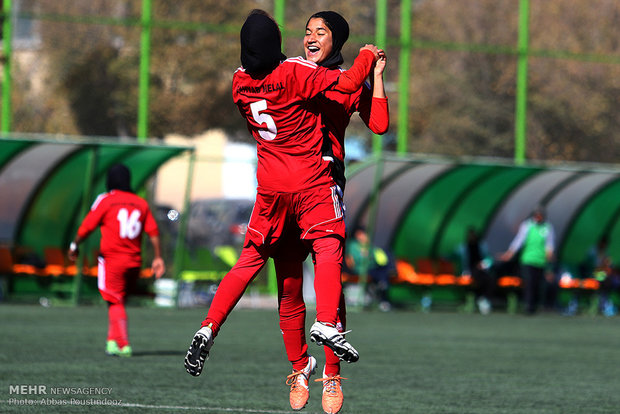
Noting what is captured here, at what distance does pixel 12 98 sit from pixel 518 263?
953 cm

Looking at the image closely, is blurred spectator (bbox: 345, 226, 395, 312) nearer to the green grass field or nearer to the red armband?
the green grass field

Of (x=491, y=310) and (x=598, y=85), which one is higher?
(x=598, y=85)

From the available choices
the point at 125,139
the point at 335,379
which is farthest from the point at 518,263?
the point at 335,379

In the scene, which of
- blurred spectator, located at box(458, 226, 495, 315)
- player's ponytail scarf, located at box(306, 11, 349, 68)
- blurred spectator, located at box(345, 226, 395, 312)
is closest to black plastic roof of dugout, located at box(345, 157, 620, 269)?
blurred spectator, located at box(345, 226, 395, 312)

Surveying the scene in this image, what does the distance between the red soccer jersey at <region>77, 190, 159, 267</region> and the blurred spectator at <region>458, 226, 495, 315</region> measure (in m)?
11.8

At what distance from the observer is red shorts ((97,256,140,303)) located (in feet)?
37.0

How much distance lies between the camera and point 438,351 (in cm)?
1312

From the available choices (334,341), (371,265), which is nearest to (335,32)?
(334,341)

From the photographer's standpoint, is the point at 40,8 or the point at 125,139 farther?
the point at 125,139

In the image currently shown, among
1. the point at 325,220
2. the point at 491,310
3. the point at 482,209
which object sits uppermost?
the point at 325,220

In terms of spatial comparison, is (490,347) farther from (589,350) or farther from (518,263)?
(518,263)

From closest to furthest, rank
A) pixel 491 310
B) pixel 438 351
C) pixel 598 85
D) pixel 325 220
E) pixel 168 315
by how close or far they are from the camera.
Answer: pixel 325 220 → pixel 438 351 → pixel 168 315 → pixel 491 310 → pixel 598 85

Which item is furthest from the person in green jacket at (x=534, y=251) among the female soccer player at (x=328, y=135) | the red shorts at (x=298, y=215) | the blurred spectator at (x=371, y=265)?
the red shorts at (x=298, y=215)

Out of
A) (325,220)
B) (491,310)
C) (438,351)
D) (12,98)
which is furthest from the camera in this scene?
(491,310)
